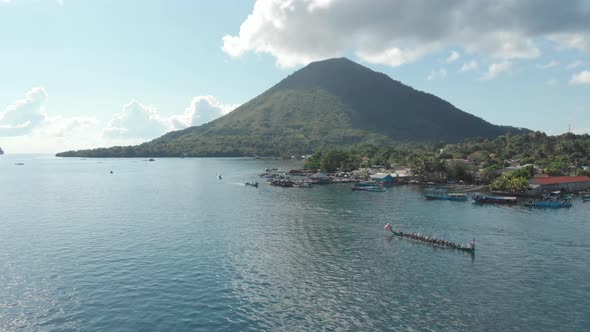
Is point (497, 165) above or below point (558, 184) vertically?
above

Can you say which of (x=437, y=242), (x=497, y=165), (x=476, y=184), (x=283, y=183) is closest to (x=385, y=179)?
(x=476, y=184)

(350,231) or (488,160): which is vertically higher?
(488,160)

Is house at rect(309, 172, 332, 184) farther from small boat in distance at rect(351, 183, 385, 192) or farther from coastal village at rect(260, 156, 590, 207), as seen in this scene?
small boat in distance at rect(351, 183, 385, 192)

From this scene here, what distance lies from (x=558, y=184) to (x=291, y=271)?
344ft

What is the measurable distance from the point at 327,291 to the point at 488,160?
167694 mm

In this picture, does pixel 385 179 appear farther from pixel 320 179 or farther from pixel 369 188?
pixel 320 179

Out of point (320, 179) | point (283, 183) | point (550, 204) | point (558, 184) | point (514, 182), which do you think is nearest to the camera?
point (550, 204)

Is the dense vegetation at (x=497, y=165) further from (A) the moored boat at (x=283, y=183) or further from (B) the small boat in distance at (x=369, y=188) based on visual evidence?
(A) the moored boat at (x=283, y=183)

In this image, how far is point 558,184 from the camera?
11769cm

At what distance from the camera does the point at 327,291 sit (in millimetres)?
43156

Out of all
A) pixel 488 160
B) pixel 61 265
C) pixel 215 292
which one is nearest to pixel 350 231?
pixel 215 292

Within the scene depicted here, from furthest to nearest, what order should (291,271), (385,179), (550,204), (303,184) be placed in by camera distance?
(385,179) < (303,184) < (550,204) < (291,271)

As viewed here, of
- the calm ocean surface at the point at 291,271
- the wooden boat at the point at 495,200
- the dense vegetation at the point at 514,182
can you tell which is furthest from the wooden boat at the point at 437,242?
the dense vegetation at the point at 514,182

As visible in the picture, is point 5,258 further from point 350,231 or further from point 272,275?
point 350,231
